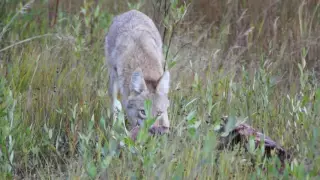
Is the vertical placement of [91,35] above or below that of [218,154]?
above

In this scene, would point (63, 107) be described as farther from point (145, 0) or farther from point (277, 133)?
point (145, 0)

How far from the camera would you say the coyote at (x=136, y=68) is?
17.8ft

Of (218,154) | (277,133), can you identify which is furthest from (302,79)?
(218,154)

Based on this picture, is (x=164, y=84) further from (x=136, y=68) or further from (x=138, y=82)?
(x=136, y=68)

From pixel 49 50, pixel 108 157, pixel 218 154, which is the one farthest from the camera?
pixel 49 50

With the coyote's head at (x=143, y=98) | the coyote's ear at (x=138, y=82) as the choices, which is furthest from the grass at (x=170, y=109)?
the coyote's ear at (x=138, y=82)

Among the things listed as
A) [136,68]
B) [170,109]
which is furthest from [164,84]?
[136,68]

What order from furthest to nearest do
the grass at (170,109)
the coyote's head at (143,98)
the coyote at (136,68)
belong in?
the coyote at (136,68)
the coyote's head at (143,98)
the grass at (170,109)

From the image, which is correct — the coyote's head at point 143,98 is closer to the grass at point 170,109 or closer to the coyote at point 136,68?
the coyote at point 136,68

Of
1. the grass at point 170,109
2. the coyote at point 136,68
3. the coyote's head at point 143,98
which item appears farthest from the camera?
the coyote at point 136,68

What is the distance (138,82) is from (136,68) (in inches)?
13.7

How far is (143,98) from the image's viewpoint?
5535 millimetres

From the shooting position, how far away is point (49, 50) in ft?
21.5

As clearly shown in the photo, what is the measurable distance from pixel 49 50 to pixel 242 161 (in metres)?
3.04
